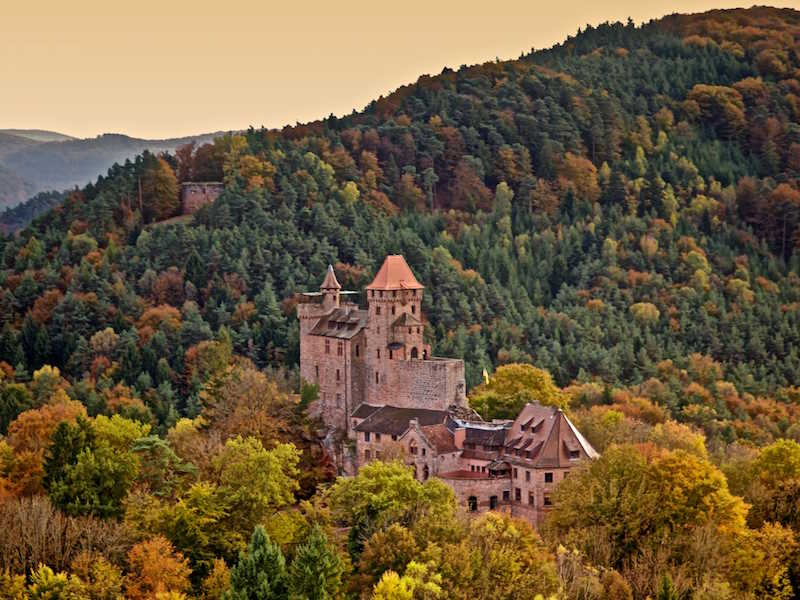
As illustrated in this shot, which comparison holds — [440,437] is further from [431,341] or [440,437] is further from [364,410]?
[431,341]

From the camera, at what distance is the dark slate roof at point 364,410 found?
338ft

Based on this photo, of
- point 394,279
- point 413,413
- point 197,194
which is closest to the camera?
point 413,413

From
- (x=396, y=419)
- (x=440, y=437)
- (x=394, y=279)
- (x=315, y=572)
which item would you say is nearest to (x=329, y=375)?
(x=394, y=279)

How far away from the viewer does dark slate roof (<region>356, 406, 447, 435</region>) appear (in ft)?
322

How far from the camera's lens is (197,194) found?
171 meters

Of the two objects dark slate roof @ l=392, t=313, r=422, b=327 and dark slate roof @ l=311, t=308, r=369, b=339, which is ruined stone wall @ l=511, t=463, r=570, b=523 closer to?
dark slate roof @ l=392, t=313, r=422, b=327

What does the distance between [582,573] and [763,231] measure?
12609cm

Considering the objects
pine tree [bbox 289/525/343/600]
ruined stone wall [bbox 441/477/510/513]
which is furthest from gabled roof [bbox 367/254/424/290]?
pine tree [bbox 289/525/343/600]

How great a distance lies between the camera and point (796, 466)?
97.8 metres

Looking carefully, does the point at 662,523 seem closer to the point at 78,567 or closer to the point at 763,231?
Result: the point at 78,567

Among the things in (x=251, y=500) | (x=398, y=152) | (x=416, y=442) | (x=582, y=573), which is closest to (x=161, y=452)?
(x=251, y=500)

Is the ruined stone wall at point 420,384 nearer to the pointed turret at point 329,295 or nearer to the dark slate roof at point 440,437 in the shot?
the dark slate roof at point 440,437

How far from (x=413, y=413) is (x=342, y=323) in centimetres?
1172

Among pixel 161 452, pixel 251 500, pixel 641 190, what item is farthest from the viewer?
pixel 641 190
